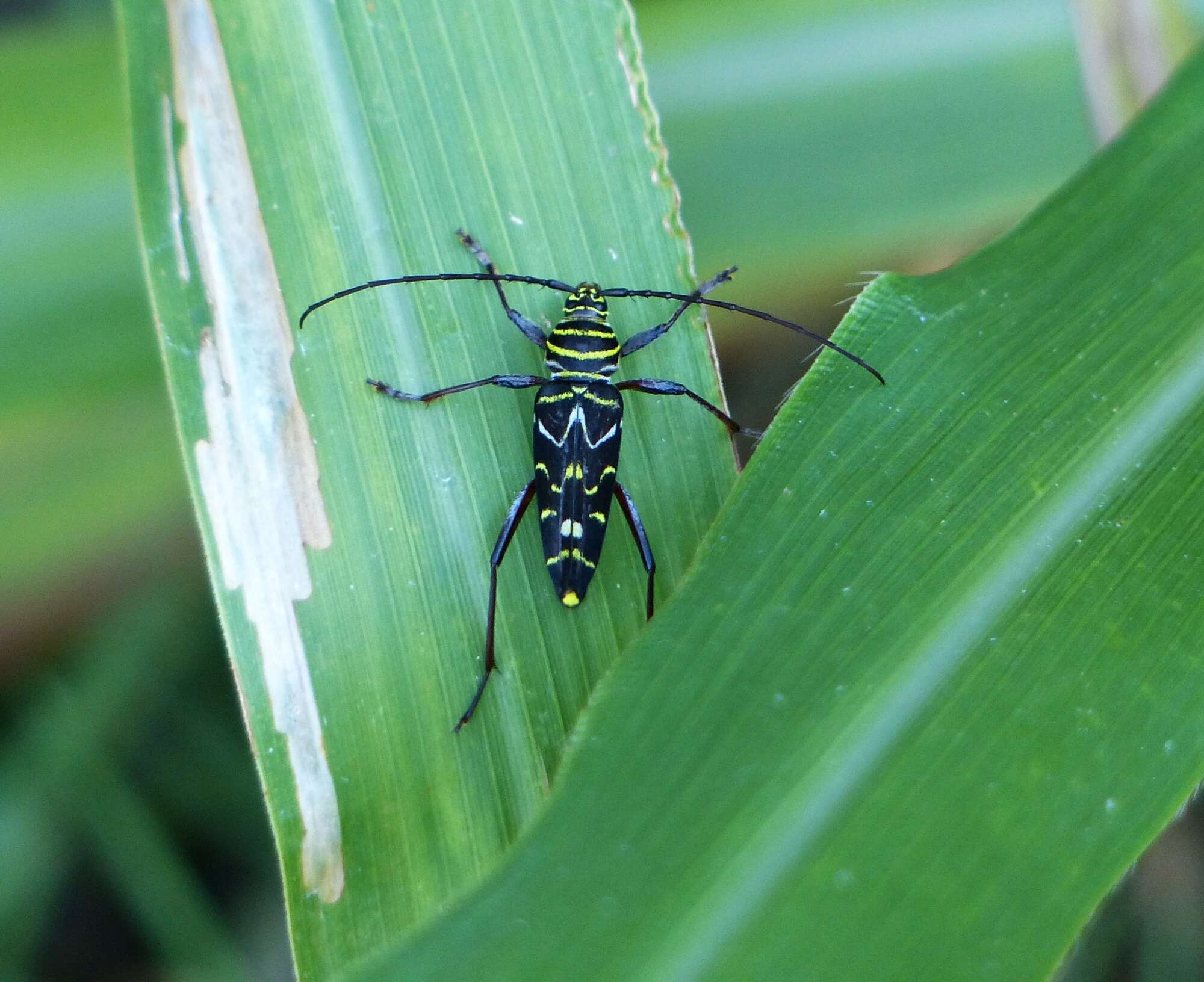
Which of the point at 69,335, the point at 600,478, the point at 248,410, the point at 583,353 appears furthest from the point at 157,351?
the point at 600,478

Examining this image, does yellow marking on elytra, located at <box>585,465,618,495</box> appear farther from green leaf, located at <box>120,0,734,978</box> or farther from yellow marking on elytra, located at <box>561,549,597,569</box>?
yellow marking on elytra, located at <box>561,549,597,569</box>

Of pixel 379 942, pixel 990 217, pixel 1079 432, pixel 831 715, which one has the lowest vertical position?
pixel 379 942

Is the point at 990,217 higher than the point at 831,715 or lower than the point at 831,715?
higher

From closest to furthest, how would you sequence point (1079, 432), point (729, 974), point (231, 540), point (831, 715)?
point (729, 974) → point (831, 715) → point (1079, 432) → point (231, 540)

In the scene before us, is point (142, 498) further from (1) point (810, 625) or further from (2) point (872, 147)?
(2) point (872, 147)

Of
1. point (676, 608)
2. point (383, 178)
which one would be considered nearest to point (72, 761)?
point (383, 178)

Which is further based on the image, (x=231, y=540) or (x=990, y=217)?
(x=990, y=217)

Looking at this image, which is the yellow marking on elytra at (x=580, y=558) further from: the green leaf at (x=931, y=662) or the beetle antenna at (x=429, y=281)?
the beetle antenna at (x=429, y=281)
